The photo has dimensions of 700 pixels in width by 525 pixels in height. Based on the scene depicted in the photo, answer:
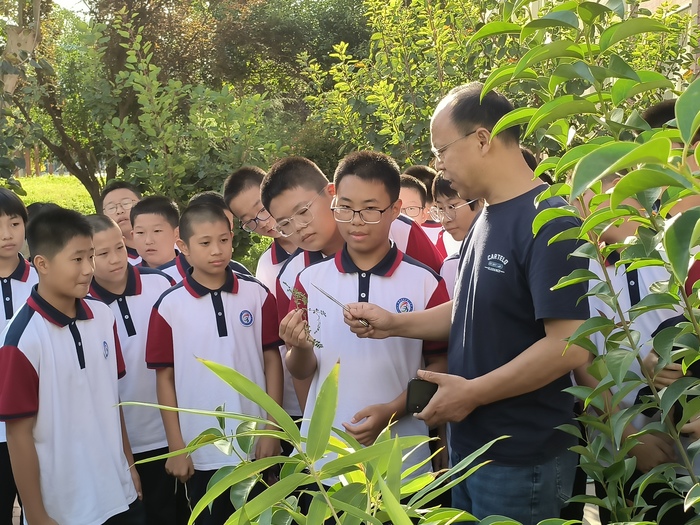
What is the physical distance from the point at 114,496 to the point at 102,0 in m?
12.6

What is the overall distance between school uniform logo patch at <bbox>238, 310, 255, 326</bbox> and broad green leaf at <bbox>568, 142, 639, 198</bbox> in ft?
9.09

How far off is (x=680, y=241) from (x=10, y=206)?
3.75m

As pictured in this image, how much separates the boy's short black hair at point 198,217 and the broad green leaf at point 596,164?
283 centimetres

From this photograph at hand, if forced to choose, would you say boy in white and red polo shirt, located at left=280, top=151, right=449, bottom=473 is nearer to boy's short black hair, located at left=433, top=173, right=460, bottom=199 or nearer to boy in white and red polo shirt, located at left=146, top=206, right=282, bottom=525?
boy in white and red polo shirt, located at left=146, top=206, right=282, bottom=525

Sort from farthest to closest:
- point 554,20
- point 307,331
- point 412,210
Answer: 1. point 412,210
2. point 307,331
3. point 554,20

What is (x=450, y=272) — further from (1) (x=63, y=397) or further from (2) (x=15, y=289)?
(2) (x=15, y=289)

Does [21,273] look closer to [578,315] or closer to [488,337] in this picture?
[488,337]

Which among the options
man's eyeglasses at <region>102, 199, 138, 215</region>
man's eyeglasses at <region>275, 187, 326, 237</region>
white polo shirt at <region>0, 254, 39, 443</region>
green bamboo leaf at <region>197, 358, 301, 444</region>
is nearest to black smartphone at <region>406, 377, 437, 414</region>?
man's eyeglasses at <region>275, 187, 326, 237</region>

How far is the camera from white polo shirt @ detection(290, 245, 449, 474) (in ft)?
9.37

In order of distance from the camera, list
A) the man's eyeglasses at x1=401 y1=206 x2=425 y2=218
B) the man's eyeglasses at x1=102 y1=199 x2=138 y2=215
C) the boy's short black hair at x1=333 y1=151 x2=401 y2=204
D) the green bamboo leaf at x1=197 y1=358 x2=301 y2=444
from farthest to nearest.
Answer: the man's eyeglasses at x1=102 y1=199 x2=138 y2=215
the man's eyeglasses at x1=401 y1=206 x2=425 y2=218
the boy's short black hair at x1=333 y1=151 x2=401 y2=204
the green bamboo leaf at x1=197 y1=358 x2=301 y2=444

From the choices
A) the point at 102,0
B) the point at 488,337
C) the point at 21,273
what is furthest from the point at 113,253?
the point at 102,0

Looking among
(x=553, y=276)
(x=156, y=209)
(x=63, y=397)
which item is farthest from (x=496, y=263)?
(x=156, y=209)

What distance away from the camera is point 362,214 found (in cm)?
290

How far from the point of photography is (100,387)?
310cm
